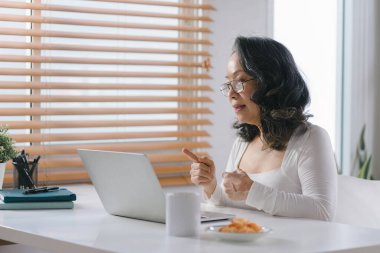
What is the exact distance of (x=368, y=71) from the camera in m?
4.18

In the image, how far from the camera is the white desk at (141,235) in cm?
170

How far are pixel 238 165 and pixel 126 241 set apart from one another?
1027 mm

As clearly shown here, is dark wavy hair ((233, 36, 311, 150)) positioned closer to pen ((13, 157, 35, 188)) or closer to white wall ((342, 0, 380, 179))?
pen ((13, 157, 35, 188))

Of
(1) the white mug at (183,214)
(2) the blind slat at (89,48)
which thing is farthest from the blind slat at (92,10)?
(1) the white mug at (183,214)

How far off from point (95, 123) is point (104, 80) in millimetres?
200

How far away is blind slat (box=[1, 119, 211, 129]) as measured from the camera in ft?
9.89

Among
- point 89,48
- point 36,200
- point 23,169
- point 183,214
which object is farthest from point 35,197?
point 89,48

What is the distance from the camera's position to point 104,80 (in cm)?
327

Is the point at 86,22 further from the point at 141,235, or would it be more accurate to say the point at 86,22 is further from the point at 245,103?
the point at 141,235

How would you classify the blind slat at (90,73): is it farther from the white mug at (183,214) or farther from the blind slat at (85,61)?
the white mug at (183,214)

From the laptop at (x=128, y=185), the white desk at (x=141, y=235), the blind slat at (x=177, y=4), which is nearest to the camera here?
the white desk at (x=141, y=235)

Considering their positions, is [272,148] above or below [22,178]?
above

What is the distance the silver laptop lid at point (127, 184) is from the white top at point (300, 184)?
1.16 ft

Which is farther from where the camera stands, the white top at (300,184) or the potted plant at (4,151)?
the potted plant at (4,151)
